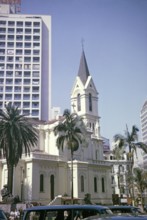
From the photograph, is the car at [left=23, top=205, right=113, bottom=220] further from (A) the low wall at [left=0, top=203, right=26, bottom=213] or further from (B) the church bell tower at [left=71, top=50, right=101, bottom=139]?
(B) the church bell tower at [left=71, top=50, right=101, bottom=139]

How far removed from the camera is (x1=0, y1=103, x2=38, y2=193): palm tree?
1571 inches

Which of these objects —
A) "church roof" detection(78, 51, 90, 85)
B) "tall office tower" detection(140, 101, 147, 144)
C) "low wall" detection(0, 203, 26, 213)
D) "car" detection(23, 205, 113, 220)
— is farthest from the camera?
"tall office tower" detection(140, 101, 147, 144)

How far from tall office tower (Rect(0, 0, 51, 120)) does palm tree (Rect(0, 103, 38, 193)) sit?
56.3 m

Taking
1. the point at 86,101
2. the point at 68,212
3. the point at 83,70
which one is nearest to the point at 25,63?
the point at 83,70

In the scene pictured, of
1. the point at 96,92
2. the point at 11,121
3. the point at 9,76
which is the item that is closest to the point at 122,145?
the point at 11,121

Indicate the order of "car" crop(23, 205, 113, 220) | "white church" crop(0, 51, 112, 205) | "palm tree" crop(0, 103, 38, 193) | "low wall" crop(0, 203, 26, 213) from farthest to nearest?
"white church" crop(0, 51, 112, 205), "palm tree" crop(0, 103, 38, 193), "low wall" crop(0, 203, 26, 213), "car" crop(23, 205, 113, 220)

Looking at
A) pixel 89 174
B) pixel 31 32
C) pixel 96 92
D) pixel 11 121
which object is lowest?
pixel 89 174

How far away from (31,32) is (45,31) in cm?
586

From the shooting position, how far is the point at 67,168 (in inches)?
2255

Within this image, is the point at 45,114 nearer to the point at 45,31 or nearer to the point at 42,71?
the point at 42,71

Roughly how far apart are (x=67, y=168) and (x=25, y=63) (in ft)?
182

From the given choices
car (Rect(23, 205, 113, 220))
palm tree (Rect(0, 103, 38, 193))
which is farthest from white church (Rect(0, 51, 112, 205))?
car (Rect(23, 205, 113, 220))

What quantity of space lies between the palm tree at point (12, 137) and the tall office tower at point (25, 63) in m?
56.3

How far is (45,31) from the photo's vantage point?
110 metres
